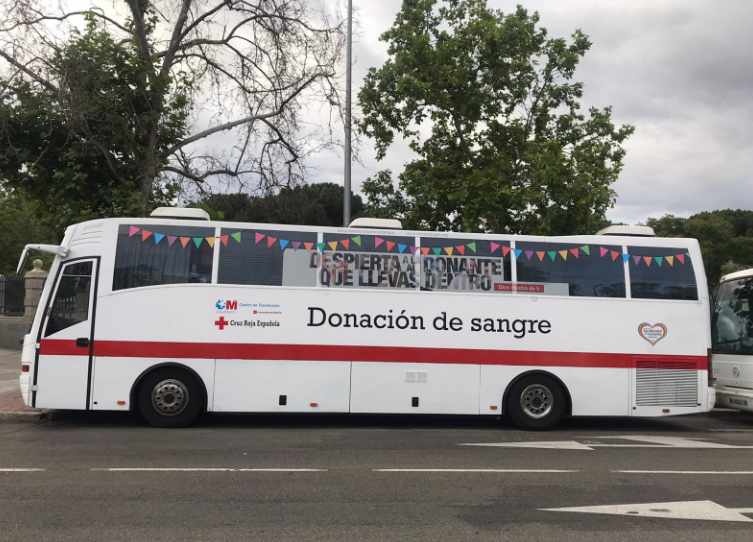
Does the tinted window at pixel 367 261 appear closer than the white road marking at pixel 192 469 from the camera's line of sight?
No

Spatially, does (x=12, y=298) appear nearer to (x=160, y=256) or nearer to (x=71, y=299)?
(x=71, y=299)

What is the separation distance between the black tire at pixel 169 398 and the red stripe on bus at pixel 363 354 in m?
0.33

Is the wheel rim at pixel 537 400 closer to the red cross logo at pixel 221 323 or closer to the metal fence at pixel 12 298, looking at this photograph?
the red cross logo at pixel 221 323

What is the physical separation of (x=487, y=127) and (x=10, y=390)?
40.1ft

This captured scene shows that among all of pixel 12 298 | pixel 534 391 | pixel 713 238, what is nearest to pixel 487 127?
pixel 534 391

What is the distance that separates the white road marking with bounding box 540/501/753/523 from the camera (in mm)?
5828

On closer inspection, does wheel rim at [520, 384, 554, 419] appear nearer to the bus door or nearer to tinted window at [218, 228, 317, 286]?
tinted window at [218, 228, 317, 286]

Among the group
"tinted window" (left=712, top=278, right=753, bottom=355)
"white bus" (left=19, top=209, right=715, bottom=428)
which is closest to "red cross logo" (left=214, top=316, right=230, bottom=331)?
"white bus" (left=19, top=209, right=715, bottom=428)

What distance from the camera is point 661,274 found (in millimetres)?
11180

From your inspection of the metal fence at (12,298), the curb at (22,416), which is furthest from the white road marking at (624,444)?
the metal fence at (12,298)

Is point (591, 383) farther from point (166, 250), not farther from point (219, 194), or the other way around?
point (219, 194)

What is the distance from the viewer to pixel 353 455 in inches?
329

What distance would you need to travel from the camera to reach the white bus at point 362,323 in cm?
1023

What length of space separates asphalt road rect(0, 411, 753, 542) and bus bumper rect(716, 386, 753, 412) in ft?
4.40
